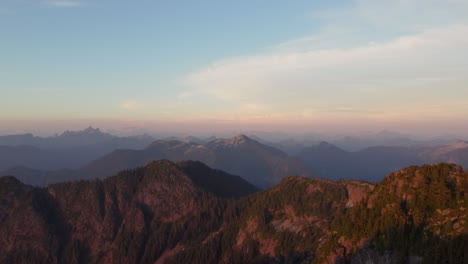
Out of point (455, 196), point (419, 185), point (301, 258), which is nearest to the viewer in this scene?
point (455, 196)

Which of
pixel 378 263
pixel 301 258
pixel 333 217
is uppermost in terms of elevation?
pixel 378 263

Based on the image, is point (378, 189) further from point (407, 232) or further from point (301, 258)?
point (301, 258)

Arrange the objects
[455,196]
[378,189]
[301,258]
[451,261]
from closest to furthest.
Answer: [451,261], [455,196], [378,189], [301,258]

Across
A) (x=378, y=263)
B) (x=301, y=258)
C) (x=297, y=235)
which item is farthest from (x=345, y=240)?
(x=297, y=235)

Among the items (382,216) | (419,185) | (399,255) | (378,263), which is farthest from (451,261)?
(419,185)

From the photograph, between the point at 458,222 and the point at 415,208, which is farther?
the point at 415,208

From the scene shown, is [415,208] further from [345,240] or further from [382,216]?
[345,240]

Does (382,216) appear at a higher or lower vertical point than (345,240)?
higher

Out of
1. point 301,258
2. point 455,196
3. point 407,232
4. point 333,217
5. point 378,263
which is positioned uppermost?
point 455,196

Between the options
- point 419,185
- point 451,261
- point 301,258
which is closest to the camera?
point 451,261
